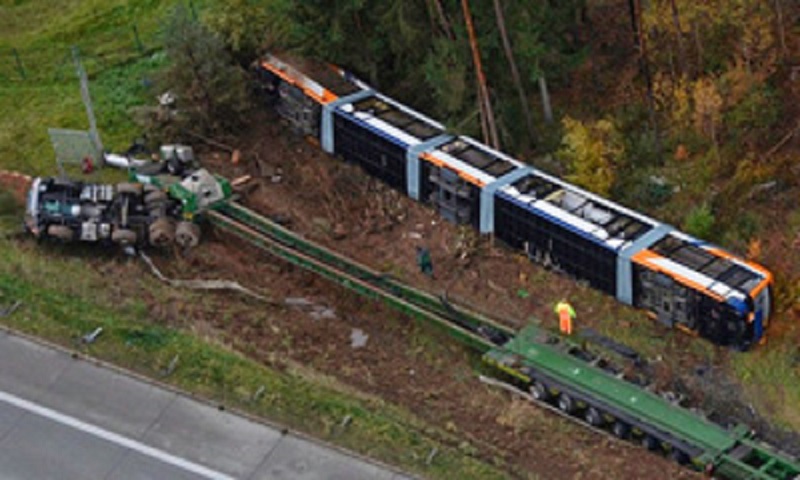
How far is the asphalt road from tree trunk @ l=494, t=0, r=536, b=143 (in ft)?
43.1

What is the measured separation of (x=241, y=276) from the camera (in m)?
31.3

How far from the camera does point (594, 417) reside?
26.2 m

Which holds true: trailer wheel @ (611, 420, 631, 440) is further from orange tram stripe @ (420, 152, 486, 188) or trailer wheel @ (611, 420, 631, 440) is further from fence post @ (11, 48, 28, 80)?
fence post @ (11, 48, 28, 80)

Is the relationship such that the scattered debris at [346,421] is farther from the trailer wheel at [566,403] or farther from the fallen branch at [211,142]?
the fallen branch at [211,142]

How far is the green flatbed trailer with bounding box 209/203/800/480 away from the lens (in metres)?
24.7

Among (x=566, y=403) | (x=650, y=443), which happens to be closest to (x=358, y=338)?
(x=566, y=403)

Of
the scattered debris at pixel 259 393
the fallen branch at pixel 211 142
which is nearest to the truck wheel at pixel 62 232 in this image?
the fallen branch at pixel 211 142

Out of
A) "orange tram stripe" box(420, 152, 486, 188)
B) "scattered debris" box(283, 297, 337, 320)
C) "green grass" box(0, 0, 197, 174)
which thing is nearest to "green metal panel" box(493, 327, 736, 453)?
"orange tram stripe" box(420, 152, 486, 188)

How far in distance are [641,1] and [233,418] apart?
1881 cm

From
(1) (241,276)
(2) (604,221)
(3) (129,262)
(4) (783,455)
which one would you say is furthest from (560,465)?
(3) (129,262)

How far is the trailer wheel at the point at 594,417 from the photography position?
1029 inches

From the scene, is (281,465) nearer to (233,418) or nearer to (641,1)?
(233,418)

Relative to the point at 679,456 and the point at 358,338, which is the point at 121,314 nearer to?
the point at 358,338

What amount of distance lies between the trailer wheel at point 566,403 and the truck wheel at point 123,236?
12.1 m
